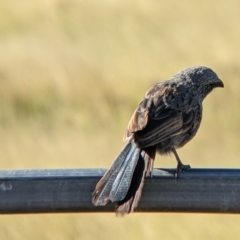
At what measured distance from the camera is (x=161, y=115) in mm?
5348

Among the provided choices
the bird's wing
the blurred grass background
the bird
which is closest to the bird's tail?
the bird

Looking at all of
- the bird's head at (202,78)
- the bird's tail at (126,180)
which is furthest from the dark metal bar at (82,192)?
the bird's head at (202,78)

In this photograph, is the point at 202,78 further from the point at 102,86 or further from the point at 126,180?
the point at 102,86

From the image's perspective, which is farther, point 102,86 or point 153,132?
point 102,86

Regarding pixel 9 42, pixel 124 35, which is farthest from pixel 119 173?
pixel 9 42

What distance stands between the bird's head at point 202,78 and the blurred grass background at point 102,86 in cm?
131

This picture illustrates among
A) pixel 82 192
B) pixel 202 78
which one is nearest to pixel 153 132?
pixel 82 192

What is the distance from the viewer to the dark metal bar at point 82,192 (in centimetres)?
374

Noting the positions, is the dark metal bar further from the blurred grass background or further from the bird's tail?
the blurred grass background

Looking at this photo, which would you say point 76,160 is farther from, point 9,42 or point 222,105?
point 9,42

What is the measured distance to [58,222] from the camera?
7.02m

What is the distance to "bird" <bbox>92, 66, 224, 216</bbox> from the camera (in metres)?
3.99

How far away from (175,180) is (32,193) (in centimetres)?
67

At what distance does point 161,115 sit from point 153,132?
322 millimetres
